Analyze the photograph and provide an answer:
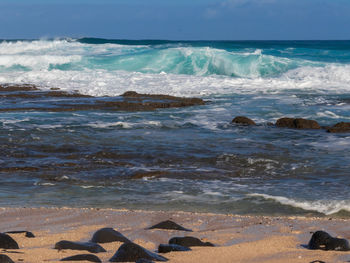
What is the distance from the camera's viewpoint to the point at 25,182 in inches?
277

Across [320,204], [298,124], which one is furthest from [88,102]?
[320,204]

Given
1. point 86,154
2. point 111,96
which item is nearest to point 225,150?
point 86,154

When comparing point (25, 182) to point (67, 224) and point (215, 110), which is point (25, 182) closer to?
point (67, 224)

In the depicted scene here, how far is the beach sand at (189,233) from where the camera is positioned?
392 cm

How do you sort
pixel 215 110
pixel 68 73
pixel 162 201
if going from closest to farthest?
pixel 162 201
pixel 215 110
pixel 68 73

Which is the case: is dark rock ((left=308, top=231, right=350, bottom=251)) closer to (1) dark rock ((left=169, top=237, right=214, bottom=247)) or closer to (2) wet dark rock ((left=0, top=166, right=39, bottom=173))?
(1) dark rock ((left=169, top=237, right=214, bottom=247))

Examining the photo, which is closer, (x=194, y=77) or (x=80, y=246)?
(x=80, y=246)

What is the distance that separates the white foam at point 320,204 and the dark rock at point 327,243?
66.8 inches

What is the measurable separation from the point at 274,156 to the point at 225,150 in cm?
77

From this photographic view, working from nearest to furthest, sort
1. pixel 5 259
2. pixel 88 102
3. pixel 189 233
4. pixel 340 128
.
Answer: pixel 5 259 → pixel 189 233 → pixel 340 128 → pixel 88 102

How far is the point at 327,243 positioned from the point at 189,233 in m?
1.09

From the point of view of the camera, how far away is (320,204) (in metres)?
6.11

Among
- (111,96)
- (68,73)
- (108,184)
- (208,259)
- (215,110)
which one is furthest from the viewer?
(68,73)

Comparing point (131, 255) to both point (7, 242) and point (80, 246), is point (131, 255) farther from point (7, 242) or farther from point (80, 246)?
point (7, 242)
